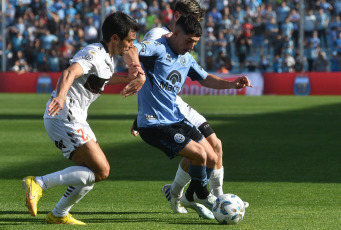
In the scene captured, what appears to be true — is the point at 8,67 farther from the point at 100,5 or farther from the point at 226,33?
the point at 226,33

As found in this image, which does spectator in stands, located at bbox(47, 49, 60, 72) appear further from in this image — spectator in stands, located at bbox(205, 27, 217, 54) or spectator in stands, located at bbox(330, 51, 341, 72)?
spectator in stands, located at bbox(330, 51, 341, 72)

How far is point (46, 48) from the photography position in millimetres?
35031

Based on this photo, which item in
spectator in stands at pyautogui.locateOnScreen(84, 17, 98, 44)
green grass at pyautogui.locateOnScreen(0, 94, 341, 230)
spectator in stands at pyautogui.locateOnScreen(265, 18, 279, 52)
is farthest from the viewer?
spectator in stands at pyautogui.locateOnScreen(84, 17, 98, 44)

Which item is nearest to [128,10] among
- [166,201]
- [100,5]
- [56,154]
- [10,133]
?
[100,5]

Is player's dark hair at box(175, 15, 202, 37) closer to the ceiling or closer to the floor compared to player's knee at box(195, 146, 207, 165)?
closer to the ceiling

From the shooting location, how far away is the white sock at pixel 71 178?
6418mm

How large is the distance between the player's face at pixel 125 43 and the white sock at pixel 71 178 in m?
1.10

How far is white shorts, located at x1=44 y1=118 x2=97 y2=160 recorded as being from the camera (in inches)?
255

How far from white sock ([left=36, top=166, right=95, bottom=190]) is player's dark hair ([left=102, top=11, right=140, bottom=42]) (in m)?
1.23

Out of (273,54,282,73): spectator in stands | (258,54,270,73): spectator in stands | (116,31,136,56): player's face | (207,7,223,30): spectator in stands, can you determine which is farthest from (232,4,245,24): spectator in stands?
(116,31,136,56): player's face

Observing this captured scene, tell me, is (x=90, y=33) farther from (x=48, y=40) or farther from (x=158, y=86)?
(x=158, y=86)

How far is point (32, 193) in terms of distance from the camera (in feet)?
20.7

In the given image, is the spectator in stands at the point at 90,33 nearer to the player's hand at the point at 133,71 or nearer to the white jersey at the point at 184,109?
the white jersey at the point at 184,109

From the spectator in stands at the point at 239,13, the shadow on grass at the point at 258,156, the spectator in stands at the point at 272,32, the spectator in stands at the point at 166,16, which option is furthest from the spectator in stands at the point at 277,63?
the shadow on grass at the point at 258,156
